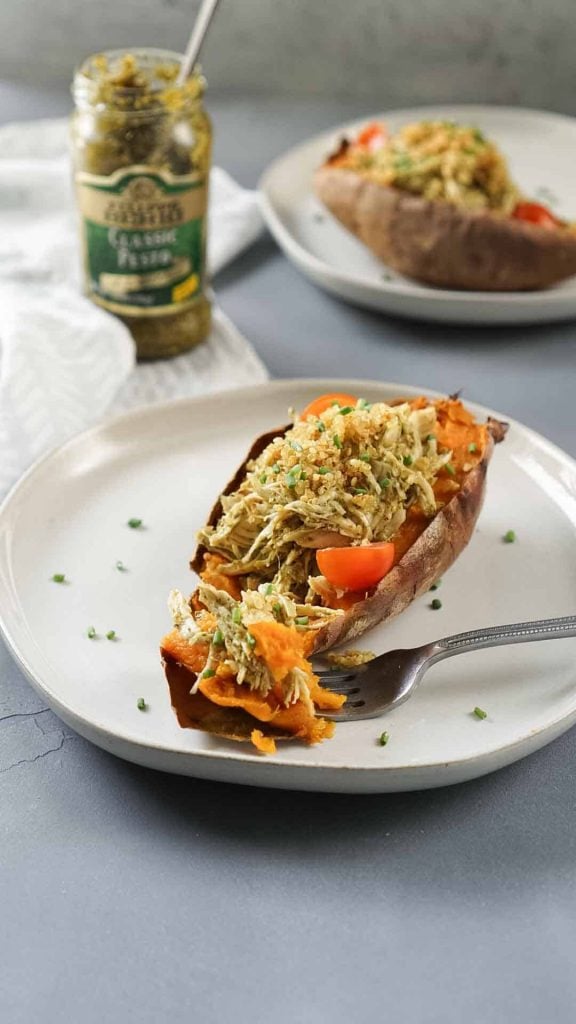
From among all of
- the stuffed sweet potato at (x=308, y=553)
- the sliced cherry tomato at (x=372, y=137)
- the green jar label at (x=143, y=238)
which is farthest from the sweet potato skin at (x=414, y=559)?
the sliced cherry tomato at (x=372, y=137)

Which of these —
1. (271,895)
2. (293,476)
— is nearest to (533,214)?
(293,476)

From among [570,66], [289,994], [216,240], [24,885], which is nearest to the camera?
[289,994]

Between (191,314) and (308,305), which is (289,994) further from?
(308,305)

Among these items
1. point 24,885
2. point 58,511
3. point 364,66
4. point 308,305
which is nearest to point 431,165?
point 308,305

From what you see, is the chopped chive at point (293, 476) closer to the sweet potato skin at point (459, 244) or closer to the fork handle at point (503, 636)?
the fork handle at point (503, 636)

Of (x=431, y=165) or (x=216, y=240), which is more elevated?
(x=431, y=165)

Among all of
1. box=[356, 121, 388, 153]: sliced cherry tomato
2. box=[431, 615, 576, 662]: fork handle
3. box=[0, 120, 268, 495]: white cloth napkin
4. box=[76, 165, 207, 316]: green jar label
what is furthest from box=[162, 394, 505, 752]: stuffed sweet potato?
box=[356, 121, 388, 153]: sliced cherry tomato
